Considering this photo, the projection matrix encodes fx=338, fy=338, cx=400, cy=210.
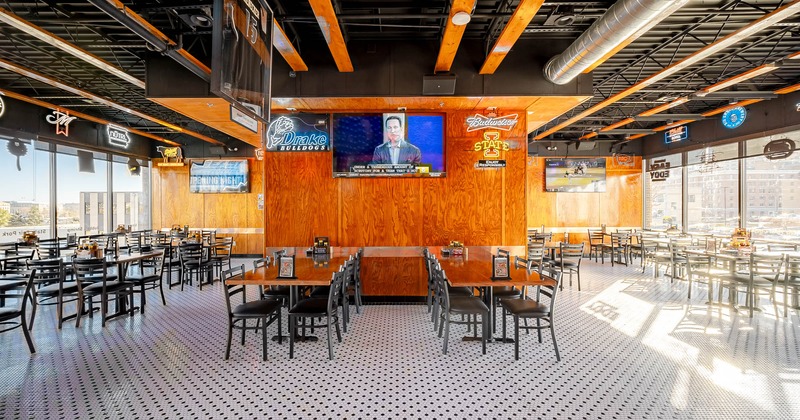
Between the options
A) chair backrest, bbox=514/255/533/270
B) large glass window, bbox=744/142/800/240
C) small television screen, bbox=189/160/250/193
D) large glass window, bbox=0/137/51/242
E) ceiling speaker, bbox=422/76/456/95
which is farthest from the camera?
small television screen, bbox=189/160/250/193

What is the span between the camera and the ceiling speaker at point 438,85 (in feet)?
17.7

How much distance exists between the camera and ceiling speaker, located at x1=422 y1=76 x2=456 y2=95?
17.7 ft

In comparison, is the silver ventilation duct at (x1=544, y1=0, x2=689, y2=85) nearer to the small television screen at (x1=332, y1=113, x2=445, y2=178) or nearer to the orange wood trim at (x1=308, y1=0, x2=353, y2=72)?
the small television screen at (x1=332, y1=113, x2=445, y2=178)

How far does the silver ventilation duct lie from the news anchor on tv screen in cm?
261

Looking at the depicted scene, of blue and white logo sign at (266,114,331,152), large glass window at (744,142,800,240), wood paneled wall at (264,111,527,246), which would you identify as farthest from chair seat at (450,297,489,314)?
large glass window at (744,142,800,240)

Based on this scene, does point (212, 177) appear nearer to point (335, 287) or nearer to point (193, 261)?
point (193, 261)

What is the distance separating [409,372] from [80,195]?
1195 cm

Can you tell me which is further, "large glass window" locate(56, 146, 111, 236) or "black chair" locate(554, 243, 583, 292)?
"large glass window" locate(56, 146, 111, 236)

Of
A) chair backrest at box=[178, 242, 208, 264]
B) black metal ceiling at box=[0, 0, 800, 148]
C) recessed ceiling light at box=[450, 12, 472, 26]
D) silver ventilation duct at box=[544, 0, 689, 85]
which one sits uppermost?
black metal ceiling at box=[0, 0, 800, 148]

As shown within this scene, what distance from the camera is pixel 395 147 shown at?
6.28m

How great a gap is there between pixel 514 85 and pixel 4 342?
807 centimetres

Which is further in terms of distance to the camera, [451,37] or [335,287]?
[451,37]

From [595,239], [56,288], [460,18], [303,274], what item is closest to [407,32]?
[460,18]

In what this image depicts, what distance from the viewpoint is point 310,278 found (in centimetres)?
419
